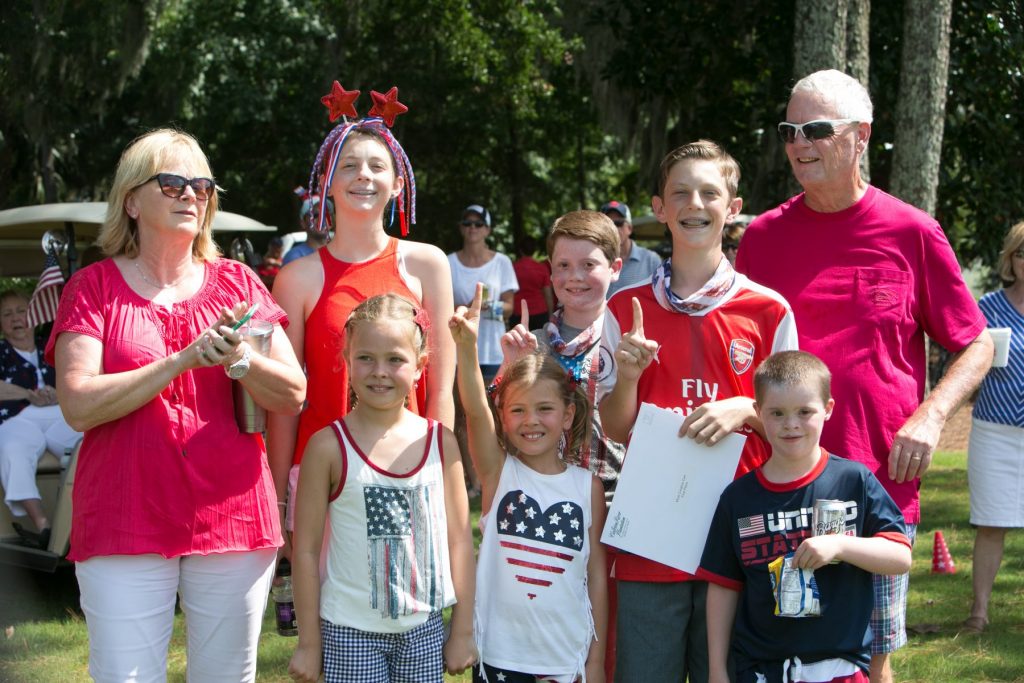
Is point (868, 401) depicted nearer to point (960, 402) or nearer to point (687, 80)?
point (960, 402)

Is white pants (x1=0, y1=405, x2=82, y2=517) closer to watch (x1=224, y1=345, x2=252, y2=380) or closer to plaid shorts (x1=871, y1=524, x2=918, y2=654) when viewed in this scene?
watch (x1=224, y1=345, x2=252, y2=380)

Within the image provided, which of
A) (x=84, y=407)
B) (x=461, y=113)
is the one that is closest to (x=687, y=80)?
(x=461, y=113)

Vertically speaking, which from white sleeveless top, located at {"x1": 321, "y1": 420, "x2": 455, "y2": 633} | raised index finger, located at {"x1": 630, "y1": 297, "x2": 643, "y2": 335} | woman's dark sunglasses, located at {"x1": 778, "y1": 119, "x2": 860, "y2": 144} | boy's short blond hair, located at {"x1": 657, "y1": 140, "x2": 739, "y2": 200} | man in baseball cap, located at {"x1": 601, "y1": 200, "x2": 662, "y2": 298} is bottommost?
white sleeveless top, located at {"x1": 321, "y1": 420, "x2": 455, "y2": 633}

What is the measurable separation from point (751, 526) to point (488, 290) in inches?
256

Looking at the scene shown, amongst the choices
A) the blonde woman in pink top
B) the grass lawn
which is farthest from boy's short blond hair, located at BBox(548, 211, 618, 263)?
the grass lawn

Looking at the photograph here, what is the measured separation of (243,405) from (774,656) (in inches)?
67.6

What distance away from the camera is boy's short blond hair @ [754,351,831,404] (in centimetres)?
326

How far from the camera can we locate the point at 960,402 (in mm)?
3672

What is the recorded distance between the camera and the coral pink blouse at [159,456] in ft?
10.7

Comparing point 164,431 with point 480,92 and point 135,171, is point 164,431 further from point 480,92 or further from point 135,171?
point 480,92

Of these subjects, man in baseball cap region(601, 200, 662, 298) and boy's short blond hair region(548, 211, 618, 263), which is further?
man in baseball cap region(601, 200, 662, 298)

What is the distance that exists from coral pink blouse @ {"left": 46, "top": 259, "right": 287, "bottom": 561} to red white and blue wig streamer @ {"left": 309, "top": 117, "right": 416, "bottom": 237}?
0.71 m

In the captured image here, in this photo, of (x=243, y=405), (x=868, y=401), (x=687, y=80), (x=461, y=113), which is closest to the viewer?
(x=243, y=405)

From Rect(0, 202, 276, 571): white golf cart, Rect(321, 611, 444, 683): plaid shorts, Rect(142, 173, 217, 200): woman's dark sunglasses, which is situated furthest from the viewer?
Rect(0, 202, 276, 571): white golf cart
